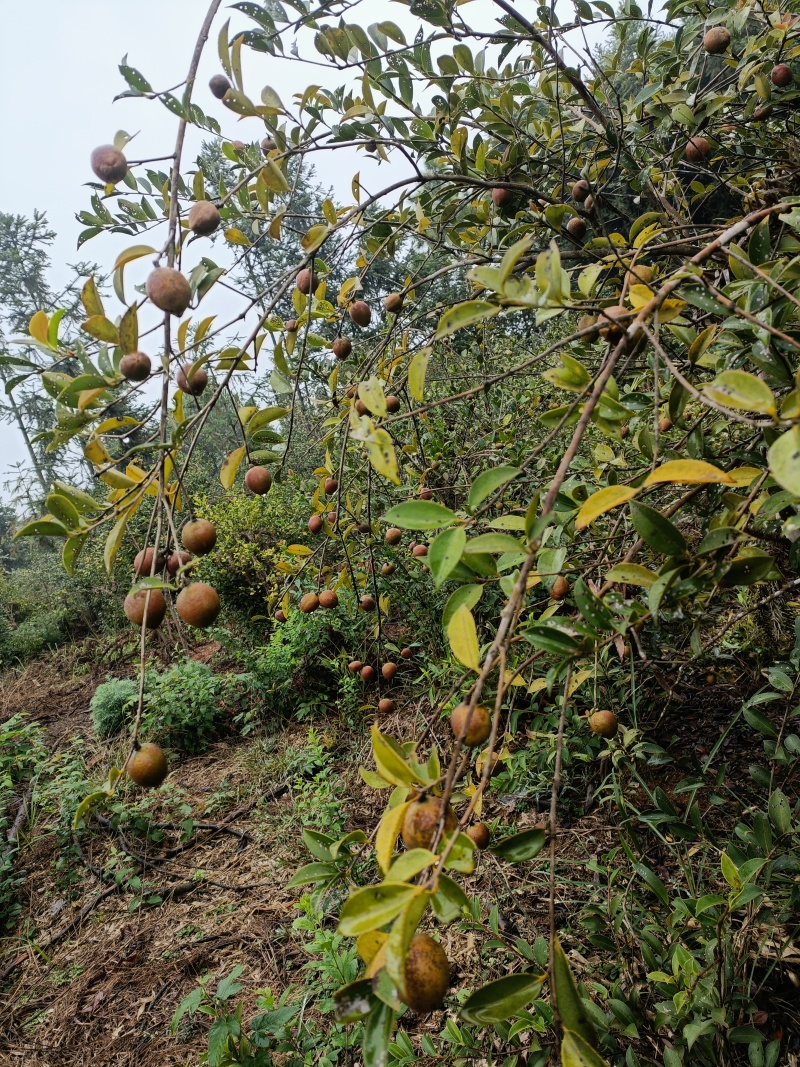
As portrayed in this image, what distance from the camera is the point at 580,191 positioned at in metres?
1.32

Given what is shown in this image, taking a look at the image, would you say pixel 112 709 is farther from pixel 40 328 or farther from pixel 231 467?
pixel 40 328

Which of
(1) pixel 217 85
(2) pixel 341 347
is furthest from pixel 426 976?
(1) pixel 217 85

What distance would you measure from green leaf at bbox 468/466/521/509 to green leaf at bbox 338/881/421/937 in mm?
315

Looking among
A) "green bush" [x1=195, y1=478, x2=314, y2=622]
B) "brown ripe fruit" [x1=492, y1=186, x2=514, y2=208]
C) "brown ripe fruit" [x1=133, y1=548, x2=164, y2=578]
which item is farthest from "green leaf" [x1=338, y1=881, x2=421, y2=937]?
"green bush" [x1=195, y1=478, x2=314, y2=622]

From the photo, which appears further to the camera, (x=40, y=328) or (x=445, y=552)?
(x=40, y=328)

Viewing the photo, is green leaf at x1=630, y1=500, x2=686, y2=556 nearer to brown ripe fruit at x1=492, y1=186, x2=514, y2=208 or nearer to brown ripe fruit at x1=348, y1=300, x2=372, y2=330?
brown ripe fruit at x1=348, y1=300, x2=372, y2=330

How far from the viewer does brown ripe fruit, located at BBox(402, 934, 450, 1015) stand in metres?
0.39

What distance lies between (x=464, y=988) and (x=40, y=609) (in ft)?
26.2

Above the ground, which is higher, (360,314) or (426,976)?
(360,314)

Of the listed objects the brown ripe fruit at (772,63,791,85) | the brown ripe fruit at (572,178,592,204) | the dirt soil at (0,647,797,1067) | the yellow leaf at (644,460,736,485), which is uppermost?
the brown ripe fruit at (772,63,791,85)

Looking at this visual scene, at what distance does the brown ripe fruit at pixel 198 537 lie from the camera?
67cm

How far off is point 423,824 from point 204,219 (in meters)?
0.73

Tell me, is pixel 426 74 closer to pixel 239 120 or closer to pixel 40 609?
pixel 239 120

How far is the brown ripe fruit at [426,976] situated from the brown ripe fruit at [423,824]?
6cm
